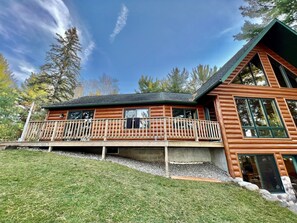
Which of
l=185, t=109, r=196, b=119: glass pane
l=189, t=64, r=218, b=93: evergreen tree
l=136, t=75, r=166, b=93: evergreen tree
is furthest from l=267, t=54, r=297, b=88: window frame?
l=136, t=75, r=166, b=93: evergreen tree

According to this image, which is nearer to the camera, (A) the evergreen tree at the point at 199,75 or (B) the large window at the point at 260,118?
(B) the large window at the point at 260,118

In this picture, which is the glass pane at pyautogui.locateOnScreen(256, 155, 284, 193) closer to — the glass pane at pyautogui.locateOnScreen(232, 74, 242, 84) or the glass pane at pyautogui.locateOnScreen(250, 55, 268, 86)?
the glass pane at pyautogui.locateOnScreen(232, 74, 242, 84)

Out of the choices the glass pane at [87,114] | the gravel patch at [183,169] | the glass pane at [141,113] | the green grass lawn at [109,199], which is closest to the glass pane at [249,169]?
the gravel patch at [183,169]

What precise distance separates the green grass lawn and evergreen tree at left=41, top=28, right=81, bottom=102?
14254mm

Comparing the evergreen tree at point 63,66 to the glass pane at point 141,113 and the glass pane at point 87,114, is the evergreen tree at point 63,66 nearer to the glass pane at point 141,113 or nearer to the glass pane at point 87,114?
the glass pane at point 87,114

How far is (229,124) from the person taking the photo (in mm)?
7703

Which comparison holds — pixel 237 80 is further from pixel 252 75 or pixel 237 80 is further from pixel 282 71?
pixel 282 71

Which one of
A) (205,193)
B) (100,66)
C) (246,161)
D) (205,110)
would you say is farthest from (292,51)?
(100,66)

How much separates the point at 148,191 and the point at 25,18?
21.5 m

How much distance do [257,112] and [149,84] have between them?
50.8 feet

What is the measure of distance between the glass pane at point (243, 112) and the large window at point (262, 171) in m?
1.83

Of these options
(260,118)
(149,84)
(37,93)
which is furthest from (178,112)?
(37,93)

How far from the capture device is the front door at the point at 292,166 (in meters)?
7.10

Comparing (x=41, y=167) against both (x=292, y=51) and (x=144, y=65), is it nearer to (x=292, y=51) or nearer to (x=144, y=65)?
(x=292, y=51)
